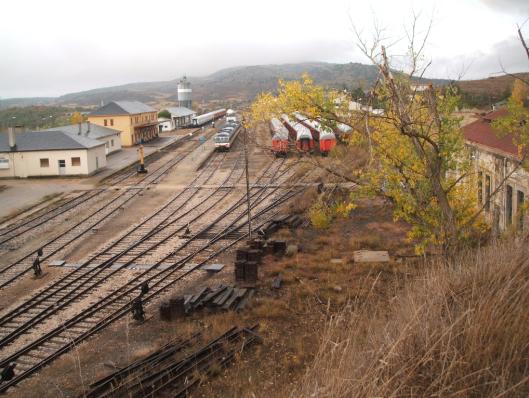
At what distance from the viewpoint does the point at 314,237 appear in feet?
69.3

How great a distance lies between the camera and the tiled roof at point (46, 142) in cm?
→ 3872

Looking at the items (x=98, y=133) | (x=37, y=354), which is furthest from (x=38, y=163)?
(x=37, y=354)

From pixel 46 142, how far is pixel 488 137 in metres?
32.2

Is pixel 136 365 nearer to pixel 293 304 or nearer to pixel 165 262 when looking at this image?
pixel 293 304

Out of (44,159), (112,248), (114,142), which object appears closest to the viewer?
(112,248)

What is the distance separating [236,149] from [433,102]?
43.1 m

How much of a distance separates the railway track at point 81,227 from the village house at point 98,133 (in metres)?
9.74

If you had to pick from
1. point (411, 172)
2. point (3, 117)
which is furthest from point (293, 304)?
point (3, 117)

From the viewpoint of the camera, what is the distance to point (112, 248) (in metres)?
20.5

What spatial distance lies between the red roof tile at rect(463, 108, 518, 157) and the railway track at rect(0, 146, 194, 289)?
54.4 feet

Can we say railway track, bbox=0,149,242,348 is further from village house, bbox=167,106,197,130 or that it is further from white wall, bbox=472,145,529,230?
village house, bbox=167,106,197,130

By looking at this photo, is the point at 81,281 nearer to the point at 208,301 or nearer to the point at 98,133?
the point at 208,301

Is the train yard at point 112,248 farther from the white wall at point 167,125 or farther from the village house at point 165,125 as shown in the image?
the white wall at point 167,125

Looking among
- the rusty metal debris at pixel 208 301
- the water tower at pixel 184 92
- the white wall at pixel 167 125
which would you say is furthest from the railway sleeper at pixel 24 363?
the water tower at pixel 184 92
